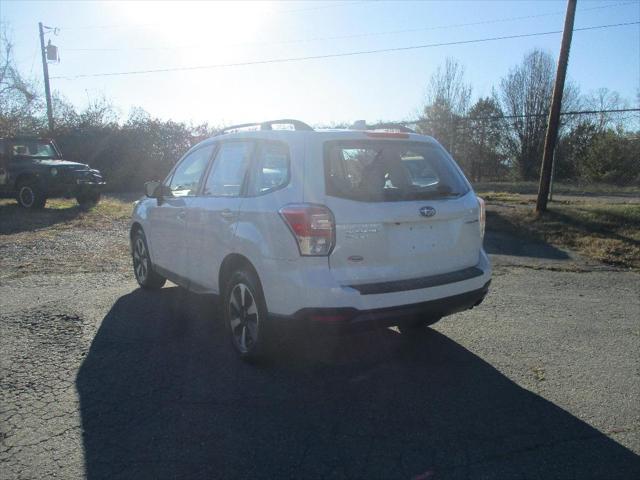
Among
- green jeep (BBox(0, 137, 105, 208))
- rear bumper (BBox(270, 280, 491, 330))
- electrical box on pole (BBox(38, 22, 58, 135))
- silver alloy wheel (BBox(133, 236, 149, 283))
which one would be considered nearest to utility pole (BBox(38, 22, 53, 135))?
electrical box on pole (BBox(38, 22, 58, 135))

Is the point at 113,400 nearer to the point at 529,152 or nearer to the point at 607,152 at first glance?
the point at 607,152

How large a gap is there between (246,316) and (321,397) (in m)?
0.88

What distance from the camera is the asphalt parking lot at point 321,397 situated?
9.05 ft

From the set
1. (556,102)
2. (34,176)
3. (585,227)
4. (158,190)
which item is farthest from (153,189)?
(34,176)

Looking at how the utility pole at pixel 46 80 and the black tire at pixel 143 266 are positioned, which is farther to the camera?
the utility pole at pixel 46 80

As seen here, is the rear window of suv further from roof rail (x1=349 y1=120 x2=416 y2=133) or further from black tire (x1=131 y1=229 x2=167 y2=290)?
black tire (x1=131 y1=229 x2=167 y2=290)

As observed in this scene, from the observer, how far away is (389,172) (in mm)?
3959

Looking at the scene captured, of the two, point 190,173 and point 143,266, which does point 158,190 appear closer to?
point 190,173

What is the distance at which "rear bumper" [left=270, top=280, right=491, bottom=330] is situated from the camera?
331cm

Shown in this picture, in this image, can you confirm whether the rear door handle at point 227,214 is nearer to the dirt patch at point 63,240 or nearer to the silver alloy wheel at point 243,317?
the silver alloy wheel at point 243,317

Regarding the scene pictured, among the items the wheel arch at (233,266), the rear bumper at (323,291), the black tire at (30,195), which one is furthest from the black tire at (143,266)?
the black tire at (30,195)

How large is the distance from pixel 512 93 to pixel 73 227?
30716mm

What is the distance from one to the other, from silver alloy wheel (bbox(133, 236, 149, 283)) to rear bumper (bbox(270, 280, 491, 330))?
122 inches

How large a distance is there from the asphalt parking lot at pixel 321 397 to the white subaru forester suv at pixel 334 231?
483 mm
